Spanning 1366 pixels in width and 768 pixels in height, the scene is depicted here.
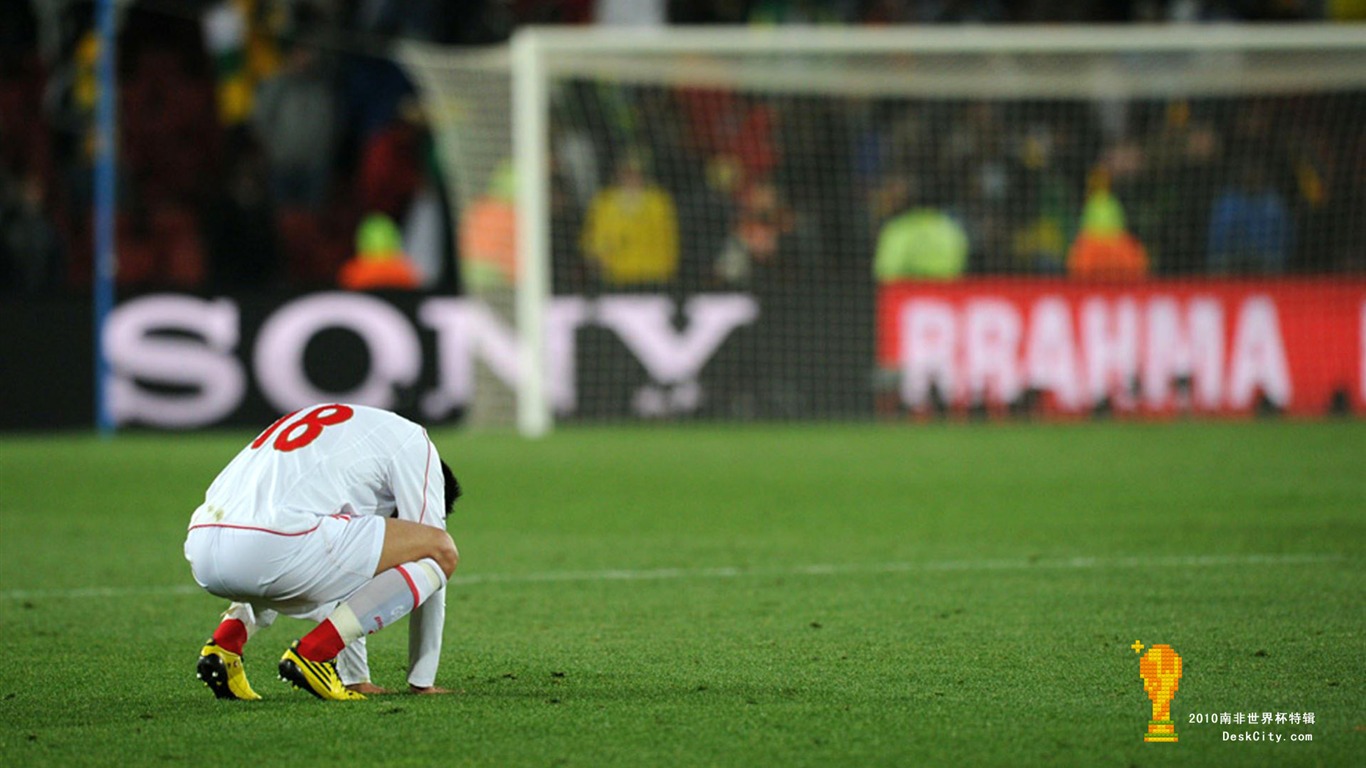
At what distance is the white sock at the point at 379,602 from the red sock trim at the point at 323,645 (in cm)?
2

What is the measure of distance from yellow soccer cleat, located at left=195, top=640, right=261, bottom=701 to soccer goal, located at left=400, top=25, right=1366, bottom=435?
10.6 meters

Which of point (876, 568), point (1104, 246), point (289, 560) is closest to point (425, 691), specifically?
point (289, 560)

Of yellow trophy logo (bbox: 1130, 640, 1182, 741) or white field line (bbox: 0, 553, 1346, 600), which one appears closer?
yellow trophy logo (bbox: 1130, 640, 1182, 741)

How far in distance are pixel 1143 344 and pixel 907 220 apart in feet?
8.10

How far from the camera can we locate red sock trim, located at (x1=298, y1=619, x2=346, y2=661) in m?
5.74

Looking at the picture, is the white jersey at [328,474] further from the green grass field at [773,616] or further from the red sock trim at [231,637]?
the green grass field at [773,616]

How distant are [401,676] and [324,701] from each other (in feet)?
2.05

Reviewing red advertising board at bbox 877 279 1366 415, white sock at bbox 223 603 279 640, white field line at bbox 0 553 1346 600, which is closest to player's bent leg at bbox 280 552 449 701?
white sock at bbox 223 603 279 640

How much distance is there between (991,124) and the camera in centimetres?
1933

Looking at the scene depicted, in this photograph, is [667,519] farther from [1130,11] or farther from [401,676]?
[1130,11]

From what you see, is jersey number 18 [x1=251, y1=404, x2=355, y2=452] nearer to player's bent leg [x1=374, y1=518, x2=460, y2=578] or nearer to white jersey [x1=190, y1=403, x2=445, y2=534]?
white jersey [x1=190, y1=403, x2=445, y2=534]

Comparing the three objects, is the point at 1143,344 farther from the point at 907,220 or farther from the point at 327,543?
the point at 327,543

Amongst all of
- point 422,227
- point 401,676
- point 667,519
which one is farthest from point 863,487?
point 422,227

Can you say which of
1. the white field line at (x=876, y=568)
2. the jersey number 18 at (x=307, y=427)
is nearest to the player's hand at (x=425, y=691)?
the jersey number 18 at (x=307, y=427)
